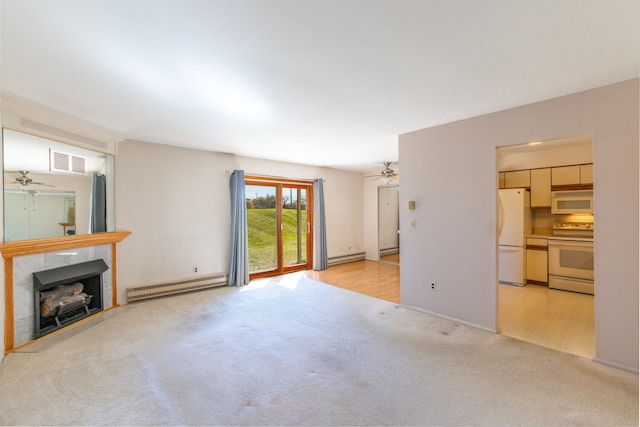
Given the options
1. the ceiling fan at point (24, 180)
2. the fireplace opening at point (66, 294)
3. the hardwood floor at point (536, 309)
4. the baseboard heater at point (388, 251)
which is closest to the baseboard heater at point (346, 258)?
the baseboard heater at point (388, 251)

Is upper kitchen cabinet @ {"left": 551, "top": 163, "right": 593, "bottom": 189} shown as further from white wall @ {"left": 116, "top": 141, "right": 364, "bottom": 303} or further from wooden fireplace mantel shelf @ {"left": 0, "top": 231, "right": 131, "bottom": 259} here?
wooden fireplace mantel shelf @ {"left": 0, "top": 231, "right": 131, "bottom": 259}

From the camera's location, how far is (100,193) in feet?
12.4

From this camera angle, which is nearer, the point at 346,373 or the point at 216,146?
the point at 346,373

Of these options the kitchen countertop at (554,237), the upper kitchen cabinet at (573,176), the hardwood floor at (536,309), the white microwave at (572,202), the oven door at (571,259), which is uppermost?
the upper kitchen cabinet at (573,176)

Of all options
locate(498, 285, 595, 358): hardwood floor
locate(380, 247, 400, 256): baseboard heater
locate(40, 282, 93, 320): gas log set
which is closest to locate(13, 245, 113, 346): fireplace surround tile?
locate(40, 282, 93, 320): gas log set

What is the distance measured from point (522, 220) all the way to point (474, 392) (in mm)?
3874

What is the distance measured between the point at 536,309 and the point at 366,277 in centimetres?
280

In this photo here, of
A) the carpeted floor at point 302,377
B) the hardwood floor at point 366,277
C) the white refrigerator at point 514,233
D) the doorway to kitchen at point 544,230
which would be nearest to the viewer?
the carpeted floor at point 302,377

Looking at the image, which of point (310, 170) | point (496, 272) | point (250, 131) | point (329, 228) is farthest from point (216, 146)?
point (496, 272)

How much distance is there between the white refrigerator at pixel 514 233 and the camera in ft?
15.7

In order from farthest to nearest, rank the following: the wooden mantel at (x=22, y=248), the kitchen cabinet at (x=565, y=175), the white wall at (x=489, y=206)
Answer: the kitchen cabinet at (x=565, y=175)
the wooden mantel at (x=22, y=248)
the white wall at (x=489, y=206)

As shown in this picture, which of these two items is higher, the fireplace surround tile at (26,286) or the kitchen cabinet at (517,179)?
the kitchen cabinet at (517,179)

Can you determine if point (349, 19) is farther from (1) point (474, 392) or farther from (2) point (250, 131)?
(1) point (474, 392)

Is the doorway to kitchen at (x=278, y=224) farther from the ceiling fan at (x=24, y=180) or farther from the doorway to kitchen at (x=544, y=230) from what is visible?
the doorway to kitchen at (x=544, y=230)
